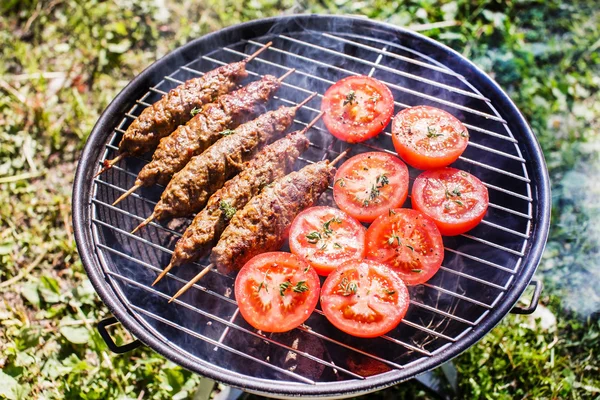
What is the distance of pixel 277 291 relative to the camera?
10.8 ft

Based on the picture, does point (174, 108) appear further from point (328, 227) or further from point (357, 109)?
point (328, 227)

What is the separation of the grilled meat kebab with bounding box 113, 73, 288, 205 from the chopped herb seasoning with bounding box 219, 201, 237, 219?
0.54 m

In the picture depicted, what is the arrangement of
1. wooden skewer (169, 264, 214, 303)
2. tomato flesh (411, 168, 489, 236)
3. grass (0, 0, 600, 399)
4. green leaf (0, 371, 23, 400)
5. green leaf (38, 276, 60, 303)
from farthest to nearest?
Answer: green leaf (38, 276, 60, 303), grass (0, 0, 600, 399), green leaf (0, 371, 23, 400), tomato flesh (411, 168, 489, 236), wooden skewer (169, 264, 214, 303)

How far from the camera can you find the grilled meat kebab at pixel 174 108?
13.1ft

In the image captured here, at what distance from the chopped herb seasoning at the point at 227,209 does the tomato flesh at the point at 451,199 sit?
4.42ft

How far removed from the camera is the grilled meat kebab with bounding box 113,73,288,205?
3900 mm

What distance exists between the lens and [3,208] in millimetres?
5594

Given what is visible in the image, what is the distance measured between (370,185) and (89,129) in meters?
3.96

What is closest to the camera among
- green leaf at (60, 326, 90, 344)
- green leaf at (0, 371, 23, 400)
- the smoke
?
green leaf at (0, 371, 23, 400)

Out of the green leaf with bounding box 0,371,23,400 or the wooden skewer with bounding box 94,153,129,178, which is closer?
the wooden skewer with bounding box 94,153,129,178

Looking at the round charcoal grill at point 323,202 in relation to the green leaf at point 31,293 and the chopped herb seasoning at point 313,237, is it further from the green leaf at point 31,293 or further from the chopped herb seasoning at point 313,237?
the green leaf at point 31,293

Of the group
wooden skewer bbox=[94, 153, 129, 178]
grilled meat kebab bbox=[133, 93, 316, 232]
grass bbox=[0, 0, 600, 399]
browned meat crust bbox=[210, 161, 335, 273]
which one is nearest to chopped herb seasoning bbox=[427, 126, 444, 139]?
browned meat crust bbox=[210, 161, 335, 273]

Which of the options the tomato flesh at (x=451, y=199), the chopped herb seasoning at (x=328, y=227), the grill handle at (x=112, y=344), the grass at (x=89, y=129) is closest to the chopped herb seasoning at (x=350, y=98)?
the tomato flesh at (x=451, y=199)

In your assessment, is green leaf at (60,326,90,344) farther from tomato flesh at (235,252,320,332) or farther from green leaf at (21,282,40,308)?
tomato flesh at (235,252,320,332)
